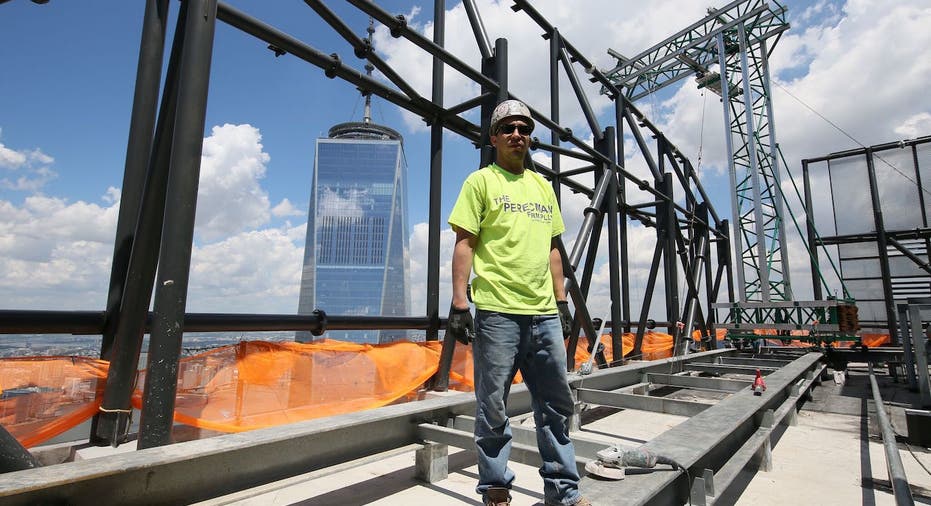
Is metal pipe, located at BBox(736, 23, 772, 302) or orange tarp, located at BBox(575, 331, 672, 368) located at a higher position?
metal pipe, located at BBox(736, 23, 772, 302)

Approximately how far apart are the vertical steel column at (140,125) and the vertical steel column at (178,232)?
677 millimetres

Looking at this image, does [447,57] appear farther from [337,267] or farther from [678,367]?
[337,267]

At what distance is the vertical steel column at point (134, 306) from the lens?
2.77 meters

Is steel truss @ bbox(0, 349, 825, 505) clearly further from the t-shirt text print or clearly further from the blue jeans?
the t-shirt text print

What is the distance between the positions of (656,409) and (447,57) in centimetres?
375

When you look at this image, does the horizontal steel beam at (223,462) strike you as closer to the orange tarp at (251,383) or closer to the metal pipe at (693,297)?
the orange tarp at (251,383)

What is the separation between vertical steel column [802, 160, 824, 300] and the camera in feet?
49.8

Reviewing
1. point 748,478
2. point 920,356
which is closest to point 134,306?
point 748,478

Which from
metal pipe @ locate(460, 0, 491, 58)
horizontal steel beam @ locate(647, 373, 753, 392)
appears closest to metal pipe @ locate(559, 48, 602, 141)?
metal pipe @ locate(460, 0, 491, 58)

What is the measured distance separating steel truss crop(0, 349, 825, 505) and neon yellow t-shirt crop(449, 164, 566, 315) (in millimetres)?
773

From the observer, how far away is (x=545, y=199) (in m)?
2.23

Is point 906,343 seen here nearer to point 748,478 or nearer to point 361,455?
point 748,478

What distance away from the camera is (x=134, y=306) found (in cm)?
283

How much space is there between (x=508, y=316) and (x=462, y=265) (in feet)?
0.96
